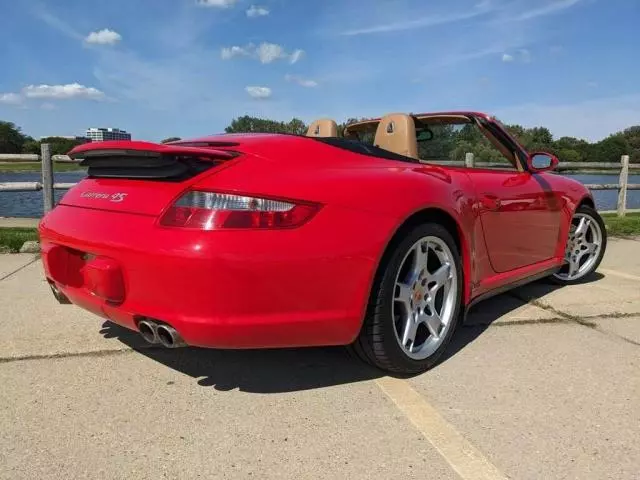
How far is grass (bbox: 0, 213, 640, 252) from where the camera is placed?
20.6 ft

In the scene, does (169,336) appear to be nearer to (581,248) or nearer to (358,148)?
(358,148)

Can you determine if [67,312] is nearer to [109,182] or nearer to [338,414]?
[109,182]

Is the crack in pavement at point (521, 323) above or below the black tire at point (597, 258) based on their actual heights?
below

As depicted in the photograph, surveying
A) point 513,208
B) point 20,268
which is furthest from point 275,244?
point 20,268

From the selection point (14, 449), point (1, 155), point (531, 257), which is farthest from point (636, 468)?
point (1, 155)

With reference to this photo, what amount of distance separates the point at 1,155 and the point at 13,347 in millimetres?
6215

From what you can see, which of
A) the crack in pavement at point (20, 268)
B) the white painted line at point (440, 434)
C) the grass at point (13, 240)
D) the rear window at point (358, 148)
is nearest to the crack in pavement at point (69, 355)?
the white painted line at point (440, 434)

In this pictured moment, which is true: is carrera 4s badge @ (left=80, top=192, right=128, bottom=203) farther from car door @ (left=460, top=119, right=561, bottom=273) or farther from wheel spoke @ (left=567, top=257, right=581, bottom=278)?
wheel spoke @ (left=567, top=257, right=581, bottom=278)

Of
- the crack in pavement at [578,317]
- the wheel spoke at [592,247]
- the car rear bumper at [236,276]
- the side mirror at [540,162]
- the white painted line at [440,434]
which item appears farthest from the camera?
the wheel spoke at [592,247]

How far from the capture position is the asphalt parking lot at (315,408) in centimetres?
200

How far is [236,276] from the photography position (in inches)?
83.0

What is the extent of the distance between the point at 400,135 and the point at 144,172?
1.78 metres

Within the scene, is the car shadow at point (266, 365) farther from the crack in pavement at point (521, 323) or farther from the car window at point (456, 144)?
the car window at point (456, 144)

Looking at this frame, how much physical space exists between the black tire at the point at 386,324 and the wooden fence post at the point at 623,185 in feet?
31.2
